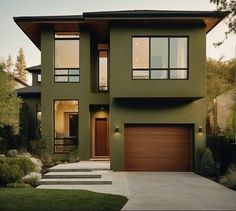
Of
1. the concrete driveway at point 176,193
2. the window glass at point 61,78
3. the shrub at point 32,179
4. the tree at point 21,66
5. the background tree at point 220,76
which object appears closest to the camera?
the concrete driveway at point 176,193

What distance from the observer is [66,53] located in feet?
66.2

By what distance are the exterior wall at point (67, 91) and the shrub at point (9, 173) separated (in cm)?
562

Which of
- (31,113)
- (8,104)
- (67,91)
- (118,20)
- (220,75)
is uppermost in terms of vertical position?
(220,75)

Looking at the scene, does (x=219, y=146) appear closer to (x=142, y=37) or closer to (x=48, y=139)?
(x=142, y=37)

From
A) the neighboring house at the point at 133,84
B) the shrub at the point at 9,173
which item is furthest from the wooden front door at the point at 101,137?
the shrub at the point at 9,173

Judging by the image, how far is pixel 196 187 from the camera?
13281 millimetres

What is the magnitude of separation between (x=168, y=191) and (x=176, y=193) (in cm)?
42

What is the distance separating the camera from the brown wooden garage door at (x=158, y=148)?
18.6m

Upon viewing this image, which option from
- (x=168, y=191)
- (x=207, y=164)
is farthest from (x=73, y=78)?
(x=168, y=191)

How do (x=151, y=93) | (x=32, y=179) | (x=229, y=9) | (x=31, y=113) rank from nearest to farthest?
1. (x=229, y=9)
2. (x=32, y=179)
3. (x=151, y=93)
4. (x=31, y=113)

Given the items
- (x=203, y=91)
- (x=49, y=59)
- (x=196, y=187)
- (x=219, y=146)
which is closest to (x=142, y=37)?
(x=203, y=91)

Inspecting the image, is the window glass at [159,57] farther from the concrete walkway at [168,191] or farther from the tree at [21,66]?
the tree at [21,66]

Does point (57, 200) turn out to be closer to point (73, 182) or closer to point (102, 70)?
point (73, 182)

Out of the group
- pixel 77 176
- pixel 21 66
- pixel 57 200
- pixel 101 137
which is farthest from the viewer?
pixel 21 66
